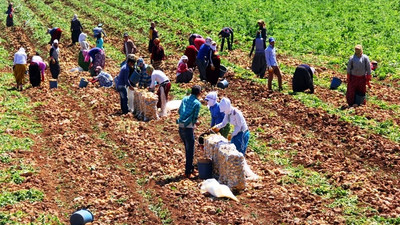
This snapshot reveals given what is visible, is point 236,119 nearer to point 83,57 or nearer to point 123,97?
point 123,97

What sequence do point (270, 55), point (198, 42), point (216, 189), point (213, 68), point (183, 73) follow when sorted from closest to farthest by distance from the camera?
point (216, 189) < point (270, 55) < point (213, 68) < point (183, 73) < point (198, 42)

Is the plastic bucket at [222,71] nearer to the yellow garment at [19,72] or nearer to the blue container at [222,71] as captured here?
the blue container at [222,71]

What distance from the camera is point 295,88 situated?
20531mm

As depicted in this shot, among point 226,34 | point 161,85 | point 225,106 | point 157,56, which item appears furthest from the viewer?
point 226,34

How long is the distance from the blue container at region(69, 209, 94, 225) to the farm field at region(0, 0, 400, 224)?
234 millimetres

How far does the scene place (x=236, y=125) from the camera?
1335cm

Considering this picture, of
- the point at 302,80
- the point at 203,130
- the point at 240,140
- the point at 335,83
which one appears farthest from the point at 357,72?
the point at 240,140

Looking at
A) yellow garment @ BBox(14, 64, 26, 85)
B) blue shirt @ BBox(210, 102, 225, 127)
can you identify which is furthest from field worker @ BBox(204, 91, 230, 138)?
yellow garment @ BBox(14, 64, 26, 85)

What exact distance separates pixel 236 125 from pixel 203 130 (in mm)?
3584

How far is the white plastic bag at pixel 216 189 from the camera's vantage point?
12.4 m

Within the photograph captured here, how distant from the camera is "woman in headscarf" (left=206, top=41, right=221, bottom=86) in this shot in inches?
827

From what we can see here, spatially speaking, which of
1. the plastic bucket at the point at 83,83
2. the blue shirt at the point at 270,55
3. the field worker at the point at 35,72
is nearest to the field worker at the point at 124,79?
the plastic bucket at the point at 83,83

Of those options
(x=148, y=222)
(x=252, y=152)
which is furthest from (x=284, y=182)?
(x=148, y=222)

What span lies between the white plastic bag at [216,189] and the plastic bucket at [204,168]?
527mm
